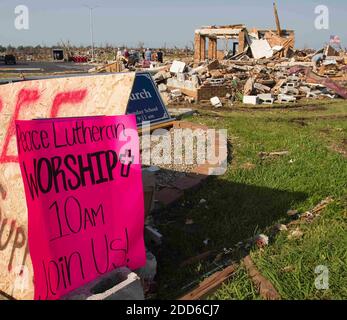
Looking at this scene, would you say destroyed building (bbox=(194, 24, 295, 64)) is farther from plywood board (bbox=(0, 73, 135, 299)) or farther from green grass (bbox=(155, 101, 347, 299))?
plywood board (bbox=(0, 73, 135, 299))

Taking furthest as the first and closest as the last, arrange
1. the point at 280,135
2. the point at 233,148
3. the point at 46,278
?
the point at 280,135, the point at 233,148, the point at 46,278

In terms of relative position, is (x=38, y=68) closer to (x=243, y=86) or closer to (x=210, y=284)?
(x=243, y=86)

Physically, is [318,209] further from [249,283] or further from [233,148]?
[233,148]

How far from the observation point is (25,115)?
9.56 feet

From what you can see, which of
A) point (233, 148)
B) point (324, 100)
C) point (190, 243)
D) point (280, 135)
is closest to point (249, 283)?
point (190, 243)

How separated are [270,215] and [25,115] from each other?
2.73 m

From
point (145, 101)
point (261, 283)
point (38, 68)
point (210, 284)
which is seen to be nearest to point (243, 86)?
point (145, 101)

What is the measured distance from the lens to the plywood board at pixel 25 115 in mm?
2535

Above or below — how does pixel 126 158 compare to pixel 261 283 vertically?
above

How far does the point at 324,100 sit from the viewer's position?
13742 mm

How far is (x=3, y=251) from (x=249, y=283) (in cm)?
187

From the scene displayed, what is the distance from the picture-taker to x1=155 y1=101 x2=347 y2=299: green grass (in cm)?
291

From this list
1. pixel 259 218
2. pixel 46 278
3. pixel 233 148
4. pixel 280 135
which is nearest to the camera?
pixel 46 278

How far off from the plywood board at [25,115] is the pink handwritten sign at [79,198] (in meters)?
0.20
